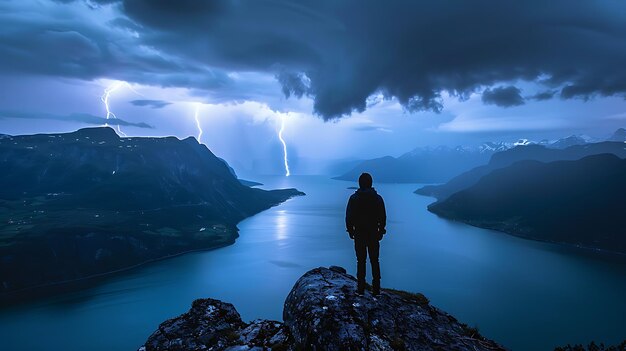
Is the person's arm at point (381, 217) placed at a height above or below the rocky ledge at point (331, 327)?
above

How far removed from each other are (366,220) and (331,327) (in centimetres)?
565

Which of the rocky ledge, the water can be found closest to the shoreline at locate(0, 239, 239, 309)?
the water

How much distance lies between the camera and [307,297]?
14992 millimetres

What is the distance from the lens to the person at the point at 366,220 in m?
16.2

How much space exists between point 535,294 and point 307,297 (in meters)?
169

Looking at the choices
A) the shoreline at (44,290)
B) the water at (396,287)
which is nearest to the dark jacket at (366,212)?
the water at (396,287)

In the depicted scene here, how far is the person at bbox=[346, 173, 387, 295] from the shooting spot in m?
16.2

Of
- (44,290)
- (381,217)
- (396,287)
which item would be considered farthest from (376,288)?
(44,290)

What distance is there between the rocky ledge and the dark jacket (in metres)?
3.19

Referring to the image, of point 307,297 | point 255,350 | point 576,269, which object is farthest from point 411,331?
point 576,269

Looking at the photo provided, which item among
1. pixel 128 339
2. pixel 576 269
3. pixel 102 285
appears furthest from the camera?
pixel 576 269

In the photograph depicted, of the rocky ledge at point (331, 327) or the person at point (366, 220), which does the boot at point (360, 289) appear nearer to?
the person at point (366, 220)

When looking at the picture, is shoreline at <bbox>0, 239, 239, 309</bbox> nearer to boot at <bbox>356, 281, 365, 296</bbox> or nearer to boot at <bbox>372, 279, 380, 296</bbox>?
boot at <bbox>356, 281, 365, 296</bbox>

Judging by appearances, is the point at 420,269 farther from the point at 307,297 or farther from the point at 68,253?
the point at 68,253
